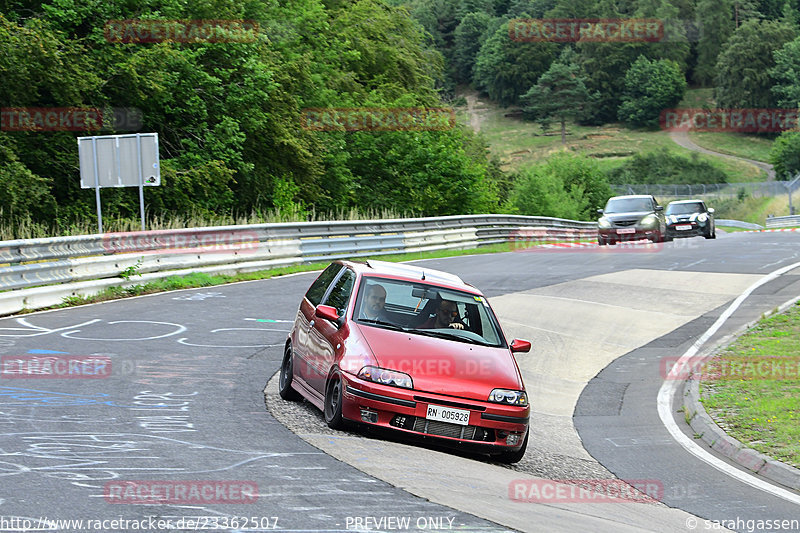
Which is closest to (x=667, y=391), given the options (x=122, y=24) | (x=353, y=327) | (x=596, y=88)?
(x=353, y=327)

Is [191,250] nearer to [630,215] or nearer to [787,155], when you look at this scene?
[630,215]

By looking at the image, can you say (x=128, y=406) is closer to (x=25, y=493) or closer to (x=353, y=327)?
(x=353, y=327)

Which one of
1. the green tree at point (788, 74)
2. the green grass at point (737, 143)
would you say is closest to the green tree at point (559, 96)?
the green grass at point (737, 143)

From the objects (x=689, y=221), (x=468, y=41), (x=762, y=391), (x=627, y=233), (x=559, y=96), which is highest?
(x=468, y=41)

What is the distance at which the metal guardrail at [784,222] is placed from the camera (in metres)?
56.2

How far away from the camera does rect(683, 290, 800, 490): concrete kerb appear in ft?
27.2

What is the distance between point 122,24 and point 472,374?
23.5m

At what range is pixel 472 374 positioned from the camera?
8.53 meters

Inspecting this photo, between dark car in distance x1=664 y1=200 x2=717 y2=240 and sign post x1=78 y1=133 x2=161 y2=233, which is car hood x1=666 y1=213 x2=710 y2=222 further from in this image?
sign post x1=78 y1=133 x2=161 y2=233

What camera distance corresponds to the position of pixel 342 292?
9773 mm

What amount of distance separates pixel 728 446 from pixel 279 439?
14.6ft

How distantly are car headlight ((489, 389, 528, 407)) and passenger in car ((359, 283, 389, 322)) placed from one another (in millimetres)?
1376

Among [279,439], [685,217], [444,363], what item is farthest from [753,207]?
[279,439]

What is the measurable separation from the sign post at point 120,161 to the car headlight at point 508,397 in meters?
13.8
